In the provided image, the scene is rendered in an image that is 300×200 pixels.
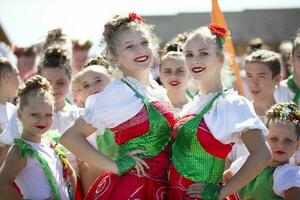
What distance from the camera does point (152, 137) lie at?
167 inches

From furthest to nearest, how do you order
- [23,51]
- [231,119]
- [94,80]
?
[23,51] < [94,80] < [231,119]

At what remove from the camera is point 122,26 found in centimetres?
444

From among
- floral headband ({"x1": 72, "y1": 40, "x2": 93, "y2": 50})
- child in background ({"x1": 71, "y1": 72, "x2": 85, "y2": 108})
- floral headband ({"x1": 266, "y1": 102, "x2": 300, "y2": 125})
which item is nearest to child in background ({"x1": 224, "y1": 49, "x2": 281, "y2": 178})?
floral headband ({"x1": 266, "y1": 102, "x2": 300, "y2": 125})

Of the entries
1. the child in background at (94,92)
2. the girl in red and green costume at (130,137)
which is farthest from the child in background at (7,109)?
the girl in red and green costume at (130,137)

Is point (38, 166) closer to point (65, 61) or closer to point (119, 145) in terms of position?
point (119, 145)

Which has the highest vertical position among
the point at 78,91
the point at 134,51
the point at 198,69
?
the point at 134,51

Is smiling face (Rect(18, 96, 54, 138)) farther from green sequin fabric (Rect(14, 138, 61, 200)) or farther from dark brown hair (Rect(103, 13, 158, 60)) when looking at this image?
dark brown hair (Rect(103, 13, 158, 60))

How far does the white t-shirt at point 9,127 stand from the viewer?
523cm

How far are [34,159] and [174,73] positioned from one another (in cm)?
166

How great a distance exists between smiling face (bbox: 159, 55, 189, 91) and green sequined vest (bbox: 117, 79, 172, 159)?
5.71 ft

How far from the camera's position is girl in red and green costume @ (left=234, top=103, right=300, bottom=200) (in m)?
4.71

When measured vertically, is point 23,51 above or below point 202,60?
below

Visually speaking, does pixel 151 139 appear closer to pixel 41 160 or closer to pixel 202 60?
pixel 202 60

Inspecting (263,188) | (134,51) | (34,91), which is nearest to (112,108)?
(134,51)
